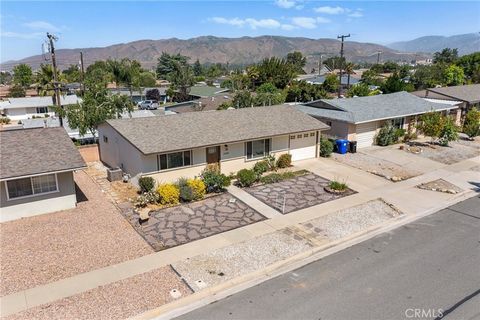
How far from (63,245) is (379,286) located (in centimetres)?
1164

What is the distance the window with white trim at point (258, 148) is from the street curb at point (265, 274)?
367 inches

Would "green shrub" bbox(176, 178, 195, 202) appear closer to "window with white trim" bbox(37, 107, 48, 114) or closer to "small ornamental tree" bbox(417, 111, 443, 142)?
"small ornamental tree" bbox(417, 111, 443, 142)

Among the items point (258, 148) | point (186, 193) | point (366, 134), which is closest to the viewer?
point (186, 193)

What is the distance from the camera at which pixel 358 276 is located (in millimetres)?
12070

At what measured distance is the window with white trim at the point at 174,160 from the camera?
19594mm

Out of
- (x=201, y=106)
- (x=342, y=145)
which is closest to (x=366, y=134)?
(x=342, y=145)

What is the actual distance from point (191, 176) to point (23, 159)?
8357 mm

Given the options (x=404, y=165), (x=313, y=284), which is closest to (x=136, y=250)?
(x=313, y=284)

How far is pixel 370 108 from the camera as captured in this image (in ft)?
101

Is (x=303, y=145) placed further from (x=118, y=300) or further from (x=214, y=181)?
(x=118, y=300)

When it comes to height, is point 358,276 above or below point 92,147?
below

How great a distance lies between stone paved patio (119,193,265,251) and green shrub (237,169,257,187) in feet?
5.99

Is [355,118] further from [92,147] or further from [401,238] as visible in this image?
[92,147]

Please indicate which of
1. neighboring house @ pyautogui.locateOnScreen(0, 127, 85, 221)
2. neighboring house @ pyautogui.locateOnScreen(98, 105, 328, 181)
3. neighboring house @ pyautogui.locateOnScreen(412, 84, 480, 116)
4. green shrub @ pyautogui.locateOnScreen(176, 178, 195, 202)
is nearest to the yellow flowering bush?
green shrub @ pyautogui.locateOnScreen(176, 178, 195, 202)
